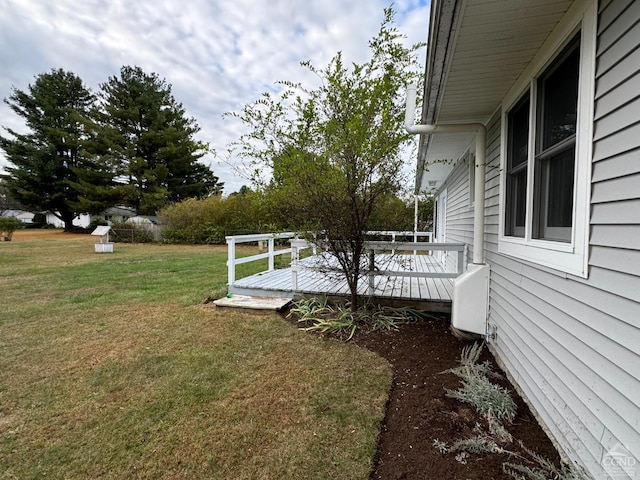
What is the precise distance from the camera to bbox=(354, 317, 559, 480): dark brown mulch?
1745 millimetres

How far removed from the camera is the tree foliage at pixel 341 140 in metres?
3.75

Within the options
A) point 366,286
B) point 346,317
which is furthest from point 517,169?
point 366,286

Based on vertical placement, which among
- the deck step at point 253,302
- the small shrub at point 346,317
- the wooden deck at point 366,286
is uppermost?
the wooden deck at point 366,286

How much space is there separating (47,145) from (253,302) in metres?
31.5

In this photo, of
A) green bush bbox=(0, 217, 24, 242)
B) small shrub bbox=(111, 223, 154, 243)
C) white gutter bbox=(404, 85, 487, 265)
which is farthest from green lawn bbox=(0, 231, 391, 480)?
green bush bbox=(0, 217, 24, 242)

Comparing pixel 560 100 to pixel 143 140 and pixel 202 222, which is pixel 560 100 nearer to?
pixel 202 222

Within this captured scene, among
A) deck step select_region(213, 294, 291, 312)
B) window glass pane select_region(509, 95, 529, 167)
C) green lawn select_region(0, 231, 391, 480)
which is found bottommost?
green lawn select_region(0, 231, 391, 480)

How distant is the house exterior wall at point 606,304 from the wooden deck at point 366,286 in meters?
2.47

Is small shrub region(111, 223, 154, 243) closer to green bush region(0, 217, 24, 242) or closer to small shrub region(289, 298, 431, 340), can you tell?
green bush region(0, 217, 24, 242)

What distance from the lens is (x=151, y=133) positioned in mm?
23469

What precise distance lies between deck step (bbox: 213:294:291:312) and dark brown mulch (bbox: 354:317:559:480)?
1914 millimetres

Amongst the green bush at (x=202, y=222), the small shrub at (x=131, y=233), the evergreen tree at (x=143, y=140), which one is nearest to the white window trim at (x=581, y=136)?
the green bush at (x=202, y=222)

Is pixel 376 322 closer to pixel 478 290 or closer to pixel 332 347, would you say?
pixel 332 347

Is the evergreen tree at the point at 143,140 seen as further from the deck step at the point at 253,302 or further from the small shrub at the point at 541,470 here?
the small shrub at the point at 541,470
